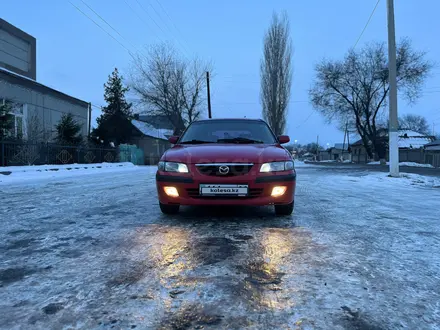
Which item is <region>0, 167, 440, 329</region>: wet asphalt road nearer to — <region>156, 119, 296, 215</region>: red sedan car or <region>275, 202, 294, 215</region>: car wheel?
<region>275, 202, 294, 215</region>: car wheel

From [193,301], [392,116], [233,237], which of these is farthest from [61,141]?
[193,301]

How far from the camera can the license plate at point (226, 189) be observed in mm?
3954

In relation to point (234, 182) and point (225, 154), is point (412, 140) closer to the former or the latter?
point (225, 154)

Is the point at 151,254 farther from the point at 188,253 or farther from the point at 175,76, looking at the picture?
the point at 175,76

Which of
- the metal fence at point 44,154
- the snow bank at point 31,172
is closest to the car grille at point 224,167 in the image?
the snow bank at point 31,172

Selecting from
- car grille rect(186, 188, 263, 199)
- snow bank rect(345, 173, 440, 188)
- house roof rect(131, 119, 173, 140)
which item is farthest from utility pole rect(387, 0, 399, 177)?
house roof rect(131, 119, 173, 140)

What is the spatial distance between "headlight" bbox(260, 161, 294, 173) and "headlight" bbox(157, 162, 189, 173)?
934 mm

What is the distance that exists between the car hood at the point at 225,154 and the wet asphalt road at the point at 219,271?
774 mm

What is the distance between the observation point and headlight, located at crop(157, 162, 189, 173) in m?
4.11

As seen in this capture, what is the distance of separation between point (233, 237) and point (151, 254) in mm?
898

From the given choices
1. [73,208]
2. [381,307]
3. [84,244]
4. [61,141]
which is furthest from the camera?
[61,141]

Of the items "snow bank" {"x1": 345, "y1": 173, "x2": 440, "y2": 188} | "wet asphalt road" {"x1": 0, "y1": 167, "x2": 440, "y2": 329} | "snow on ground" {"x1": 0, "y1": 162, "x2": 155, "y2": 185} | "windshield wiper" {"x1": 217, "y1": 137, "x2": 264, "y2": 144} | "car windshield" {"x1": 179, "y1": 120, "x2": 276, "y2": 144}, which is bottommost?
"wet asphalt road" {"x1": 0, "y1": 167, "x2": 440, "y2": 329}

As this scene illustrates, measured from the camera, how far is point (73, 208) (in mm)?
5324

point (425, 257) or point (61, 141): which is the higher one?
point (61, 141)
